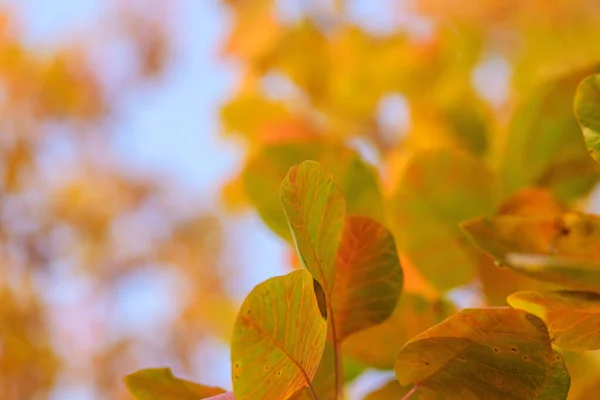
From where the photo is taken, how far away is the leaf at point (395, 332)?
29 centimetres

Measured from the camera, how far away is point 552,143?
0.37 meters

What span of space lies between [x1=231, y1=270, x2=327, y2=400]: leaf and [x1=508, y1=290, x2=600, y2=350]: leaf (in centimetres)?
7

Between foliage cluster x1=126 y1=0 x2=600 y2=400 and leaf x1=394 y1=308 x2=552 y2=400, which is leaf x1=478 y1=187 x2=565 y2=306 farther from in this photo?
leaf x1=394 y1=308 x2=552 y2=400

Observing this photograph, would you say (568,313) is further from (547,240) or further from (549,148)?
(549,148)

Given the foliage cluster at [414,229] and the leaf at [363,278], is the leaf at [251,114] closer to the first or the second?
the foliage cluster at [414,229]

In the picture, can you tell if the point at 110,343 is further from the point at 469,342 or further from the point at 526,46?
the point at 469,342

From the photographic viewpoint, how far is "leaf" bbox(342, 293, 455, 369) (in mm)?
293

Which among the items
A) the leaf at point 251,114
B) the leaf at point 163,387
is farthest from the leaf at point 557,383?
the leaf at point 251,114

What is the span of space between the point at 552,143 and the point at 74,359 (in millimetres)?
Result: 1519

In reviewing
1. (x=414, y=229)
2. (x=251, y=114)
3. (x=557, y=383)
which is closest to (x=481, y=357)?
(x=557, y=383)

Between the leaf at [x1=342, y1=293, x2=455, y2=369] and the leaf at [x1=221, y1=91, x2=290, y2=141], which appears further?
the leaf at [x1=221, y1=91, x2=290, y2=141]

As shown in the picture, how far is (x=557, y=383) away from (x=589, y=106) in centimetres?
9

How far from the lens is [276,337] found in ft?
0.67

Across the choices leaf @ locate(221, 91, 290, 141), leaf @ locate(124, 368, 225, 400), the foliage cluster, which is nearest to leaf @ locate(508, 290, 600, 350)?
the foliage cluster
